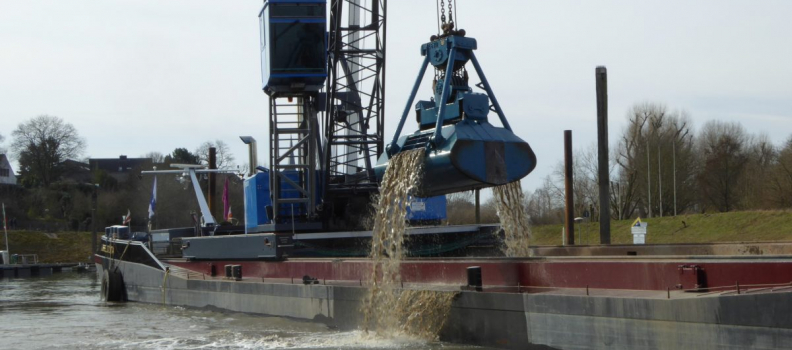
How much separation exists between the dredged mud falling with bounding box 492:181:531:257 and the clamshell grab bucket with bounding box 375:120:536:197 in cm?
85

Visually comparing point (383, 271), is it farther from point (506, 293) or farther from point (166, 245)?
point (166, 245)

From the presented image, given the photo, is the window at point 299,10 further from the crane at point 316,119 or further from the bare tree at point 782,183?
the bare tree at point 782,183

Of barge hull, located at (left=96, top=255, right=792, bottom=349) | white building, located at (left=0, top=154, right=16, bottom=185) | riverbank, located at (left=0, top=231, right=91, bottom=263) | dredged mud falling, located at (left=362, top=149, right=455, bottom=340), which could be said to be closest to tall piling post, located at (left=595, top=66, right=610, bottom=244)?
dredged mud falling, located at (left=362, top=149, right=455, bottom=340)

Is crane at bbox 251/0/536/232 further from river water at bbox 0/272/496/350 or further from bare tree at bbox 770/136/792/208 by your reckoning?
bare tree at bbox 770/136/792/208

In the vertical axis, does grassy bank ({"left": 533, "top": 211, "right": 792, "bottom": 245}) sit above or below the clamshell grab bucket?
below

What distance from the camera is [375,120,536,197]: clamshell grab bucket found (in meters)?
15.6

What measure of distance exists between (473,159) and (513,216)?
246 cm

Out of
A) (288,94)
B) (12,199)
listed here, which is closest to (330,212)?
(288,94)

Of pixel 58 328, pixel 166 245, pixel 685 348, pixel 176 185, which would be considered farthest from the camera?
pixel 176 185

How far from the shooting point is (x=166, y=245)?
28.9m

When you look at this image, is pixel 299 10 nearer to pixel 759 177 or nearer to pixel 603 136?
pixel 603 136

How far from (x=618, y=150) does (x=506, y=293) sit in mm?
50717

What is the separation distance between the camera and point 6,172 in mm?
102500

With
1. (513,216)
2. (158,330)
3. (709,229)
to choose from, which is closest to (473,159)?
(513,216)
